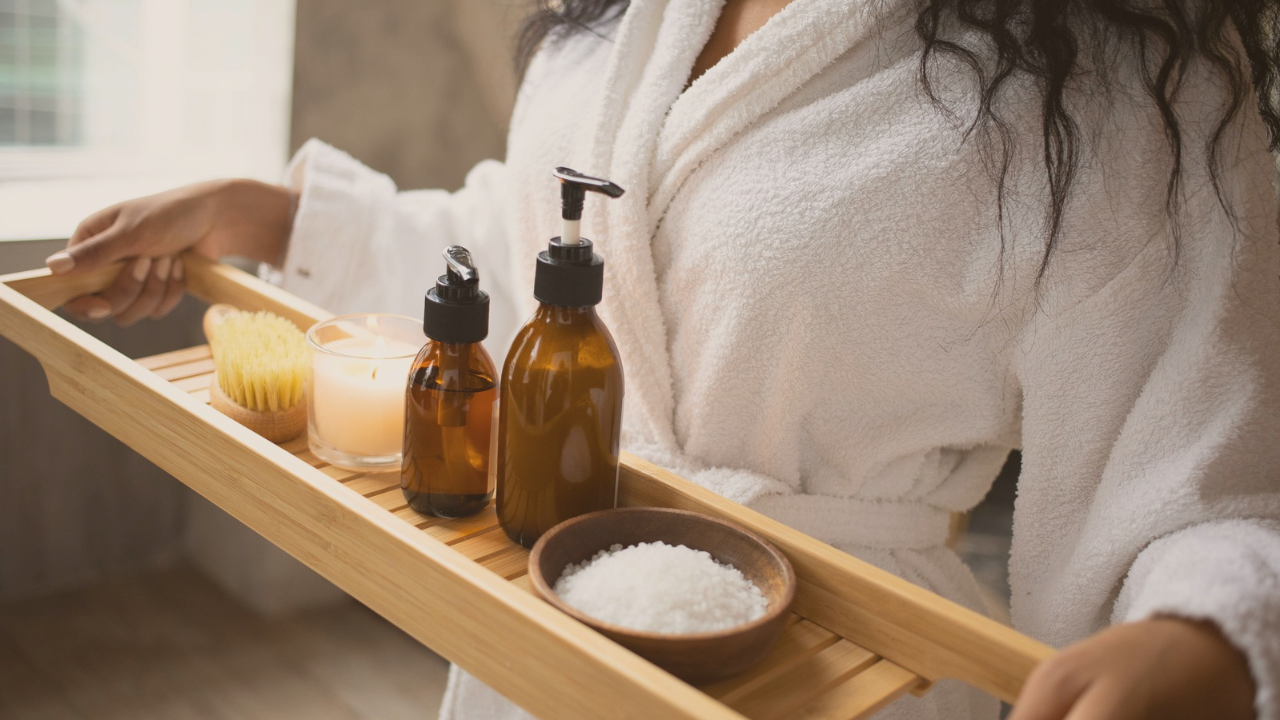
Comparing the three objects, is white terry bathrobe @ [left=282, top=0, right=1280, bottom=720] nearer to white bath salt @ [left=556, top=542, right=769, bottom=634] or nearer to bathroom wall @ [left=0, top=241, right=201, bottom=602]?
white bath salt @ [left=556, top=542, right=769, bottom=634]

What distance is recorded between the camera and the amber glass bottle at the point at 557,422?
20.0 inches

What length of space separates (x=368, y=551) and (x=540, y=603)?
112 mm

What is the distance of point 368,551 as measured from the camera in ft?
1.65

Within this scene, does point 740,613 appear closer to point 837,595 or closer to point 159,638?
point 837,595

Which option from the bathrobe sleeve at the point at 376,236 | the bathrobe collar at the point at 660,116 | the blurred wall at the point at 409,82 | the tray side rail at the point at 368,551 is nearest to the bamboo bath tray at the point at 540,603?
the tray side rail at the point at 368,551

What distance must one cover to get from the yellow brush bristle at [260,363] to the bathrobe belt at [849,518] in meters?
0.31

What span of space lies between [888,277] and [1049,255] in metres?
0.09

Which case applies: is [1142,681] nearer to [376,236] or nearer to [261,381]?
[261,381]

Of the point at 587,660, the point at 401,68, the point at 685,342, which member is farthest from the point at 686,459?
the point at 401,68

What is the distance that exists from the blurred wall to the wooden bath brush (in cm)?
74

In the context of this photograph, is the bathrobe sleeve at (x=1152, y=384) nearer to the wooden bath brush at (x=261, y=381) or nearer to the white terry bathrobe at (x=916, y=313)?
the white terry bathrobe at (x=916, y=313)

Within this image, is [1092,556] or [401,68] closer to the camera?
[1092,556]

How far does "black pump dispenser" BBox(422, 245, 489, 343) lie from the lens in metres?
0.53

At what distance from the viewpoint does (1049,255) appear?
1.85ft
